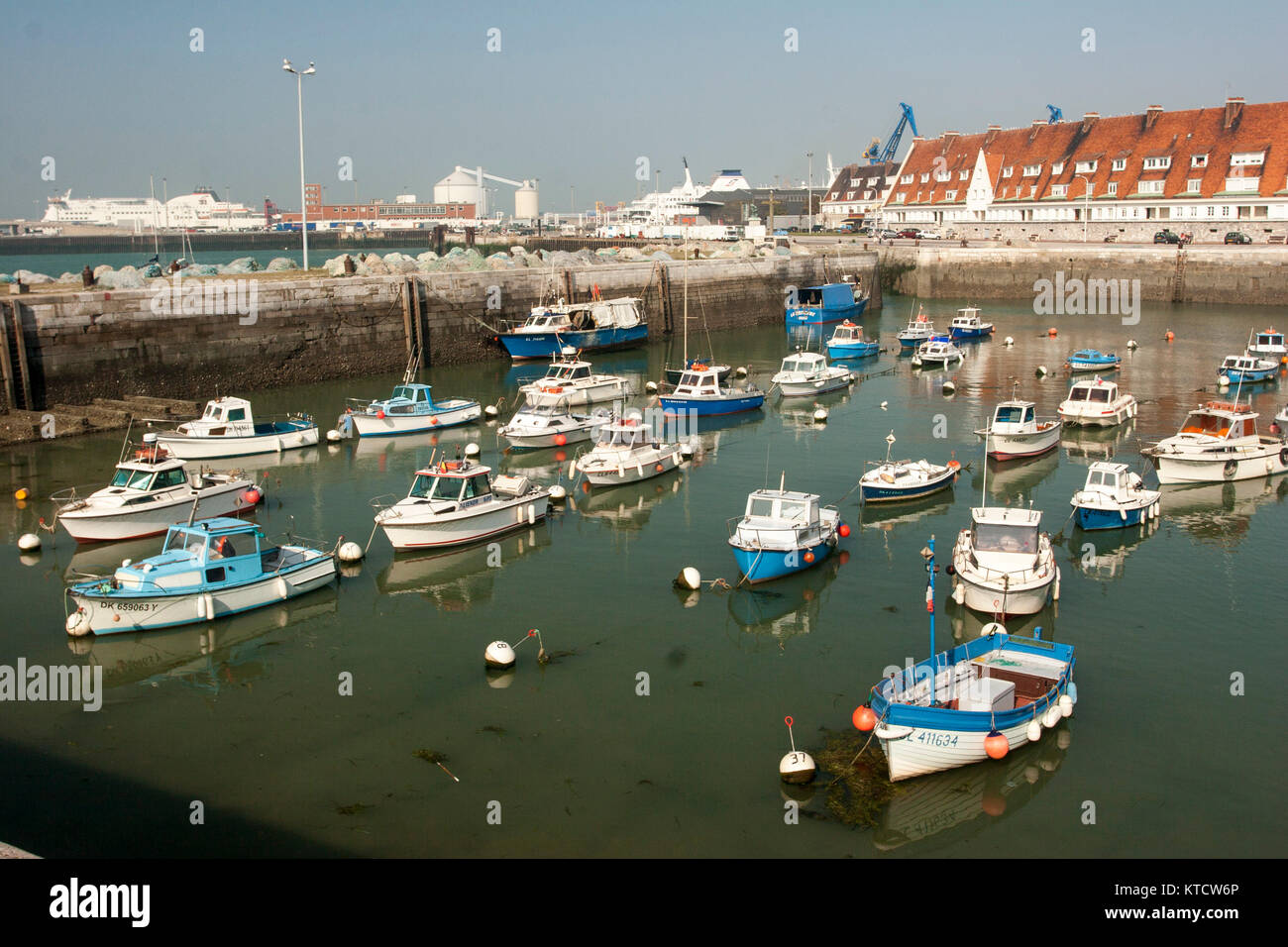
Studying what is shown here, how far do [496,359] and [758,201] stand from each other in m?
101

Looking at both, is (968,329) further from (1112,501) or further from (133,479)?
(133,479)

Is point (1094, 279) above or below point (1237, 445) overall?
above

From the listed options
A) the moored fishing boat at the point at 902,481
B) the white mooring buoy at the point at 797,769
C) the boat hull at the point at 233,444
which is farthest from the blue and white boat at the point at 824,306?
the white mooring buoy at the point at 797,769

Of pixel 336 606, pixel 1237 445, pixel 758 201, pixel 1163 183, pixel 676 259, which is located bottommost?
pixel 336 606

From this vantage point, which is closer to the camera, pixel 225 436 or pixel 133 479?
pixel 133 479

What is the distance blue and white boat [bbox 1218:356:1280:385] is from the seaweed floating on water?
1332 inches

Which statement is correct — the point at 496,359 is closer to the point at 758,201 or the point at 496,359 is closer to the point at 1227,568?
the point at 1227,568

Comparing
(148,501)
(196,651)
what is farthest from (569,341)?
(196,651)

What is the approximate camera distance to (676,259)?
218 feet

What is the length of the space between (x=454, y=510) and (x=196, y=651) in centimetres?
635

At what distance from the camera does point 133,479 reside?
24.0m

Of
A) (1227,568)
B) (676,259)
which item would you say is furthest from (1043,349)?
(1227,568)

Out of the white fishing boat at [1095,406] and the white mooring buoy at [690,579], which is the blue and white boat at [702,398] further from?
the white mooring buoy at [690,579]

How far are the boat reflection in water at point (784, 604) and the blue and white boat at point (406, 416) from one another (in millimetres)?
16928
